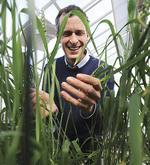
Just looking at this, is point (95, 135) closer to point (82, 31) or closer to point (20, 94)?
point (20, 94)

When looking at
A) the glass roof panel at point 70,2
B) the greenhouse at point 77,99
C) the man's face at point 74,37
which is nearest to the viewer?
the greenhouse at point 77,99

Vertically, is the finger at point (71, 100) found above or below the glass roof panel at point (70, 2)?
below

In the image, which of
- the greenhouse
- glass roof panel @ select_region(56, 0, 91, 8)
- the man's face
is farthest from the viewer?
glass roof panel @ select_region(56, 0, 91, 8)

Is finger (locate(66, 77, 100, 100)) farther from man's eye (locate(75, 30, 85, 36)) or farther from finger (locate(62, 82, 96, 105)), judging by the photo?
man's eye (locate(75, 30, 85, 36))

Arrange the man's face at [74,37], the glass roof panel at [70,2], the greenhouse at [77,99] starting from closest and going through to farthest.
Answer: the greenhouse at [77,99] < the man's face at [74,37] < the glass roof panel at [70,2]

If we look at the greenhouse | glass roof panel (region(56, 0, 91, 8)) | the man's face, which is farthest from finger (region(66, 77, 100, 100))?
glass roof panel (region(56, 0, 91, 8))

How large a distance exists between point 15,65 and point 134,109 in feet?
0.30

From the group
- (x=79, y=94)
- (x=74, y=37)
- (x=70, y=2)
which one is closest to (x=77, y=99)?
(x=79, y=94)

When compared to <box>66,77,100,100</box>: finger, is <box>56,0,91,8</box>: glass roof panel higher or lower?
higher

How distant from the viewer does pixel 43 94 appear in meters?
0.32

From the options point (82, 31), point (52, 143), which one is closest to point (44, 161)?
point (52, 143)

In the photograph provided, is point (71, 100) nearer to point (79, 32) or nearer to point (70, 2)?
point (79, 32)

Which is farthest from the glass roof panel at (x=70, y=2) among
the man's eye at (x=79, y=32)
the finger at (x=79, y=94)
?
the finger at (x=79, y=94)

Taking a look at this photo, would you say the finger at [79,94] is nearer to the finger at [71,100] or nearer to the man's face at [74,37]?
the finger at [71,100]
